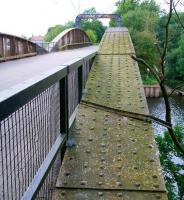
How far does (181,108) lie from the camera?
4116cm

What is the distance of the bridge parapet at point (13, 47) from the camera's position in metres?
13.5

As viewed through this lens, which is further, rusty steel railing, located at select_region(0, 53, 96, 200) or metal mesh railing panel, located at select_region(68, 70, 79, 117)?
metal mesh railing panel, located at select_region(68, 70, 79, 117)

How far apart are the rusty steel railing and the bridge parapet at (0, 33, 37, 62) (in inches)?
390

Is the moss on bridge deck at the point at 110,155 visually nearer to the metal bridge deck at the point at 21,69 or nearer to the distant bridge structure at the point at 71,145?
the distant bridge structure at the point at 71,145

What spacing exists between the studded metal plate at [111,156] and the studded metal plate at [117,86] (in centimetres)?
54

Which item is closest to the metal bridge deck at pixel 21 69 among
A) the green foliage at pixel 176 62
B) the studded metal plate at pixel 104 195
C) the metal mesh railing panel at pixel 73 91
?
the metal mesh railing panel at pixel 73 91

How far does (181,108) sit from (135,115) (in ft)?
125

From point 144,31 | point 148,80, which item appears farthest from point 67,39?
point 148,80

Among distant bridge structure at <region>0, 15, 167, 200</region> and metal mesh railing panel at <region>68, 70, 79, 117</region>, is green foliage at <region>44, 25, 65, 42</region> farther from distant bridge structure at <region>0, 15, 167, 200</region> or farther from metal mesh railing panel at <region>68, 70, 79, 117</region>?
distant bridge structure at <region>0, 15, 167, 200</region>

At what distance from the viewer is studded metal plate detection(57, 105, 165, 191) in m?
2.90

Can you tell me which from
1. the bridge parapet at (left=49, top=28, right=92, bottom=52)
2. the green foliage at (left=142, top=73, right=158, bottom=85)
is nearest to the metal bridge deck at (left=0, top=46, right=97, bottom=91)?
the bridge parapet at (left=49, top=28, right=92, bottom=52)

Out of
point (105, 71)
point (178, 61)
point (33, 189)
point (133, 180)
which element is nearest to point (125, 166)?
point (133, 180)

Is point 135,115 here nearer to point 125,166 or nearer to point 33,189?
point 125,166

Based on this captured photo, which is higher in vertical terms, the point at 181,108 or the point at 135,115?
the point at 135,115
